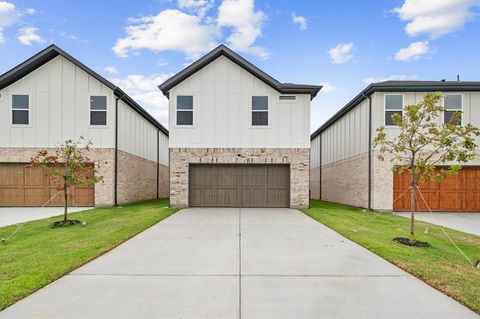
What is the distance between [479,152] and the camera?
1588cm

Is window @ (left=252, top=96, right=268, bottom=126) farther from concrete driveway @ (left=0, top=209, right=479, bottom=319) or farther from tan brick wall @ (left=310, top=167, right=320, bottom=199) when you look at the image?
tan brick wall @ (left=310, top=167, right=320, bottom=199)

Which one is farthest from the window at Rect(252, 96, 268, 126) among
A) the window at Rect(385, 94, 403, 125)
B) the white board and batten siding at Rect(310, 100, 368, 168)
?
the window at Rect(385, 94, 403, 125)

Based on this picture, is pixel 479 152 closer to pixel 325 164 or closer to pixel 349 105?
pixel 349 105

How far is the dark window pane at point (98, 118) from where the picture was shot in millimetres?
16938

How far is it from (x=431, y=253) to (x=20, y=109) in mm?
19305

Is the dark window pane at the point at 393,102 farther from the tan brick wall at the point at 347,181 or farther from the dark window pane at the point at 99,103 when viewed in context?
the dark window pane at the point at 99,103

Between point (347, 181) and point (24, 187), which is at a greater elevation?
point (347, 181)

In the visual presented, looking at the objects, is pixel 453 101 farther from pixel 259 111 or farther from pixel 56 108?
pixel 56 108

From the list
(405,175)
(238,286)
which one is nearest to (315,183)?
(405,175)

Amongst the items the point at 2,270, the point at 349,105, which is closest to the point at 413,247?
the point at 2,270

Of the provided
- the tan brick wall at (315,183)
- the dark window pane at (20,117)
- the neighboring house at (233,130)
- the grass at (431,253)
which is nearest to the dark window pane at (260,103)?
the neighboring house at (233,130)

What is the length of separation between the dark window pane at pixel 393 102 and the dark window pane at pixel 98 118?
1472 cm

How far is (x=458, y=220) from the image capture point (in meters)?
13.1

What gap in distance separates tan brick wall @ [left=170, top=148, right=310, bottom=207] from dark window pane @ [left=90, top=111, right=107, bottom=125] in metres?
4.19
